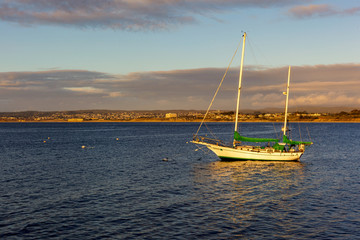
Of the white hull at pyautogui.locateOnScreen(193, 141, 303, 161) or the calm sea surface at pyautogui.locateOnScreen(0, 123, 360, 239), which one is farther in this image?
the white hull at pyautogui.locateOnScreen(193, 141, 303, 161)

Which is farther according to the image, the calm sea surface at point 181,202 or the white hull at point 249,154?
the white hull at point 249,154

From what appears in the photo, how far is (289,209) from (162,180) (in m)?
16.1

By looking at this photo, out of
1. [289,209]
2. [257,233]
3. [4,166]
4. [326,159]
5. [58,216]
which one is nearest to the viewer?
[257,233]

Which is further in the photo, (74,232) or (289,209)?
(289,209)

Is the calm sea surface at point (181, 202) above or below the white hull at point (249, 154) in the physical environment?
below

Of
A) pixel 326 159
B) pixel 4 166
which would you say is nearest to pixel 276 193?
pixel 326 159

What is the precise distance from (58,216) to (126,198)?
6.79 metres

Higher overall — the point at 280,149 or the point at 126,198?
→ the point at 280,149

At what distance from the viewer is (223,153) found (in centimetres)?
5200

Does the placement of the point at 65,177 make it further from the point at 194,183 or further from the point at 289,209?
the point at 289,209

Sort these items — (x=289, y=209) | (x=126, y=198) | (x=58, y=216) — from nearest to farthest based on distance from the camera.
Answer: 1. (x=58, y=216)
2. (x=289, y=209)
3. (x=126, y=198)

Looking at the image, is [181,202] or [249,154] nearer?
[181,202]

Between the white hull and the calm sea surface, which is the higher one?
the white hull

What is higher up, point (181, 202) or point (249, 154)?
point (249, 154)
